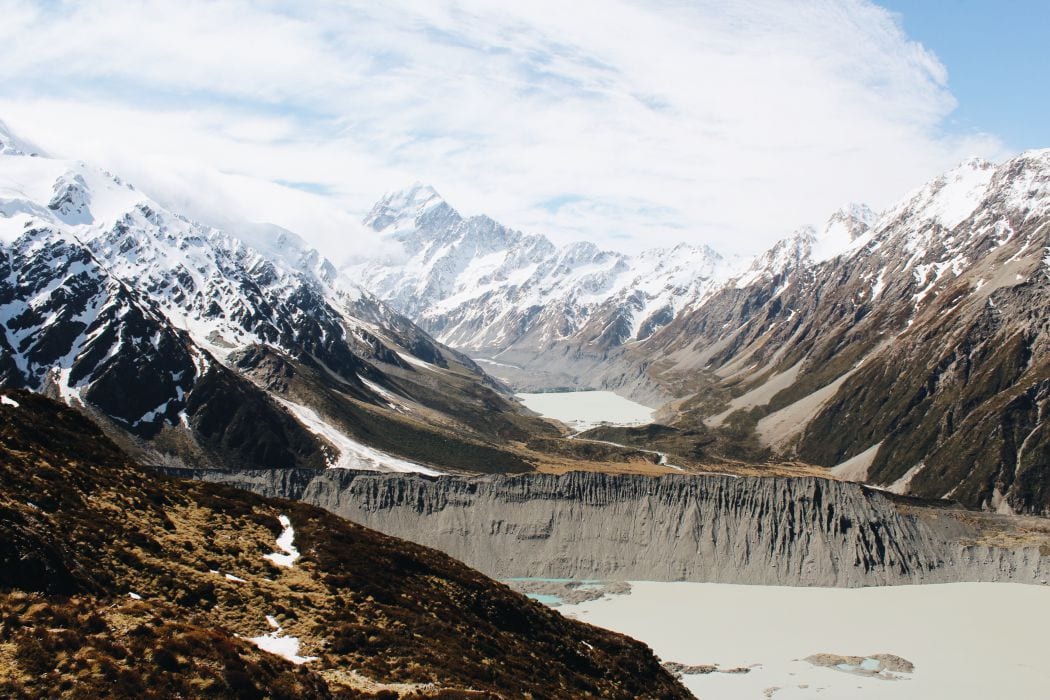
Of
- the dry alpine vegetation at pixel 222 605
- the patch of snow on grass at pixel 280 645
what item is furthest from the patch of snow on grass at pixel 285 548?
the patch of snow on grass at pixel 280 645

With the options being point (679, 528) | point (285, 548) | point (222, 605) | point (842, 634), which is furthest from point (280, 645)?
point (679, 528)

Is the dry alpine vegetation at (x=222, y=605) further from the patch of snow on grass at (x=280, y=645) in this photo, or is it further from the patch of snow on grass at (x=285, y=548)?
the patch of snow on grass at (x=285, y=548)

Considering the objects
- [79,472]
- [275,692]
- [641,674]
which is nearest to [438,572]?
[641,674]

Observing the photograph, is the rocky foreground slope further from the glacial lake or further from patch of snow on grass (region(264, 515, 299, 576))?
patch of snow on grass (region(264, 515, 299, 576))

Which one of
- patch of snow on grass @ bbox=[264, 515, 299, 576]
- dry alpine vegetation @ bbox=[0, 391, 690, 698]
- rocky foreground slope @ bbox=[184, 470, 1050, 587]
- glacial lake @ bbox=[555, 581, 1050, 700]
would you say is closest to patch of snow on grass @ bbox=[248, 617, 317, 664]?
dry alpine vegetation @ bbox=[0, 391, 690, 698]

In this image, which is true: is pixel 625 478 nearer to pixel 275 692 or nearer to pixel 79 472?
pixel 79 472

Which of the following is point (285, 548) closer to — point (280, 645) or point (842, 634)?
point (280, 645)
